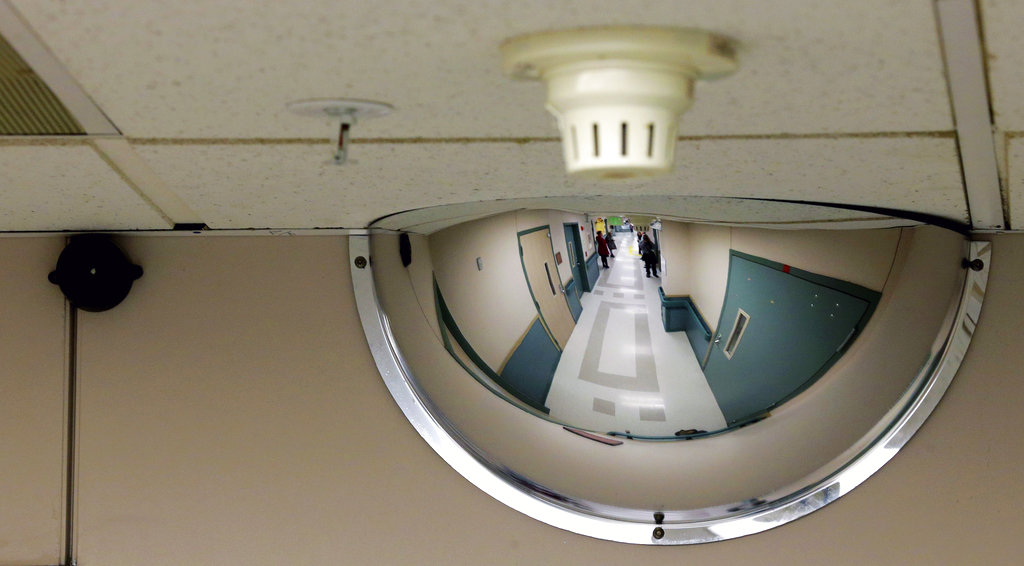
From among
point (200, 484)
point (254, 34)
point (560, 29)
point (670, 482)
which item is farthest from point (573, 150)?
point (200, 484)

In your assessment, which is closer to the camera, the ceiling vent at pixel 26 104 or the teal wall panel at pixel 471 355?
the ceiling vent at pixel 26 104

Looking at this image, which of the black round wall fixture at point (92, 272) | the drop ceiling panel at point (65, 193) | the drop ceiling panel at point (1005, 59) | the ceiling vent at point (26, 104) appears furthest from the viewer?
the black round wall fixture at point (92, 272)

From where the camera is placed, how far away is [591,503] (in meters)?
1.19

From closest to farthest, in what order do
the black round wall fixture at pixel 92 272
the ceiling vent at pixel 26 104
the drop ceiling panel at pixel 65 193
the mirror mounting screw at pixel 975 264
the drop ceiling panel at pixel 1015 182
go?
the ceiling vent at pixel 26 104, the drop ceiling panel at pixel 1015 182, the drop ceiling panel at pixel 65 193, the mirror mounting screw at pixel 975 264, the black round wall fixture at pixel 92 272

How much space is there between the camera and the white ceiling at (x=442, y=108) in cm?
50

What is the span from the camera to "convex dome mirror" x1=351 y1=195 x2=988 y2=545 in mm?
1051

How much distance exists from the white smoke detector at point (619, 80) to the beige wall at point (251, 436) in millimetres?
708

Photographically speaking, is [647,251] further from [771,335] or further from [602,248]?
[771,335]

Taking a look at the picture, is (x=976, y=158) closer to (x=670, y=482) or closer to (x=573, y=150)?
(x=573, y=150)

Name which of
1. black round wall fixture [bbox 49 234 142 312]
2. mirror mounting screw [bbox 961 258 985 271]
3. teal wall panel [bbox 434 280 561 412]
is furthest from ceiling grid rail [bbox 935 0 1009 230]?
black round wall fixture [bbox 49 234 142 312]

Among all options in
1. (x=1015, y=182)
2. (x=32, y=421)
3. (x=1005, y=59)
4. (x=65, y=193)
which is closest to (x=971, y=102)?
(x=1005, y=59)

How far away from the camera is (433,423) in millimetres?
1182

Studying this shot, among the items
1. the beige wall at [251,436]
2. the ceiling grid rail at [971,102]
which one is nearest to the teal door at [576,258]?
the beige wall at [251,436]

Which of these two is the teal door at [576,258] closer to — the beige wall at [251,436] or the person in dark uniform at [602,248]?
the person in dark uniform at [602,248]
